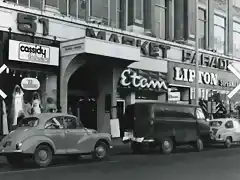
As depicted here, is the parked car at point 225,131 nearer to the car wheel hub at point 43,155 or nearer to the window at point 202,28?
the car wheel hub at point 43,155

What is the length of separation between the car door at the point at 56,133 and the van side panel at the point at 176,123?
513 centimetres

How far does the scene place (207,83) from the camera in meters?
33.6

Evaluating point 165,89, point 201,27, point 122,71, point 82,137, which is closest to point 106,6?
point 122,71

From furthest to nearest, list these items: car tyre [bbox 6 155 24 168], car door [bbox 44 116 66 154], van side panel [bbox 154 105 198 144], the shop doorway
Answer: the shop doorway
van side panel [bbox 154 105 198 144]
car door [bbox 44 116 66 154]
car tyre [bbox 6 155 24 168]

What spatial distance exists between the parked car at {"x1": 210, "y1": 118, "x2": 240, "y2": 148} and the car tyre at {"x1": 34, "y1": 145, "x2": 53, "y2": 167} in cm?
1034

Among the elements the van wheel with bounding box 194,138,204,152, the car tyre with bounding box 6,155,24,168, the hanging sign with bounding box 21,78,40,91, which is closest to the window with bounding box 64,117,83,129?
the car tyre with bounding box 6,155,24,168

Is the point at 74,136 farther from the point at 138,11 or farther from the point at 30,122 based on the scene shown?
the point at 138,11

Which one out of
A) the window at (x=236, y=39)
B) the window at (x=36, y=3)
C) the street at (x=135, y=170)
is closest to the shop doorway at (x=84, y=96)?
the window at (x=36, y=3)

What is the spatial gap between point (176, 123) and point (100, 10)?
33.0ft

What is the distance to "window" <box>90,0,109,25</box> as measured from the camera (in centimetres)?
2538

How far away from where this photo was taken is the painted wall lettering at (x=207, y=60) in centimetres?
3143

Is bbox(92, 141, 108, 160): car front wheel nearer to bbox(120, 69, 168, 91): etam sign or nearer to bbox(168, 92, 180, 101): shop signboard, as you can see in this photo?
bbox(120, 69, 168, 91): etam sign

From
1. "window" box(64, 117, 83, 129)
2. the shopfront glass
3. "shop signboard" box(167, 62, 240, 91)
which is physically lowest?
"window" box(64, 117, 83, 129)

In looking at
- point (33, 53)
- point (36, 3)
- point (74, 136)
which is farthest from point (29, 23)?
point (74, 136)
